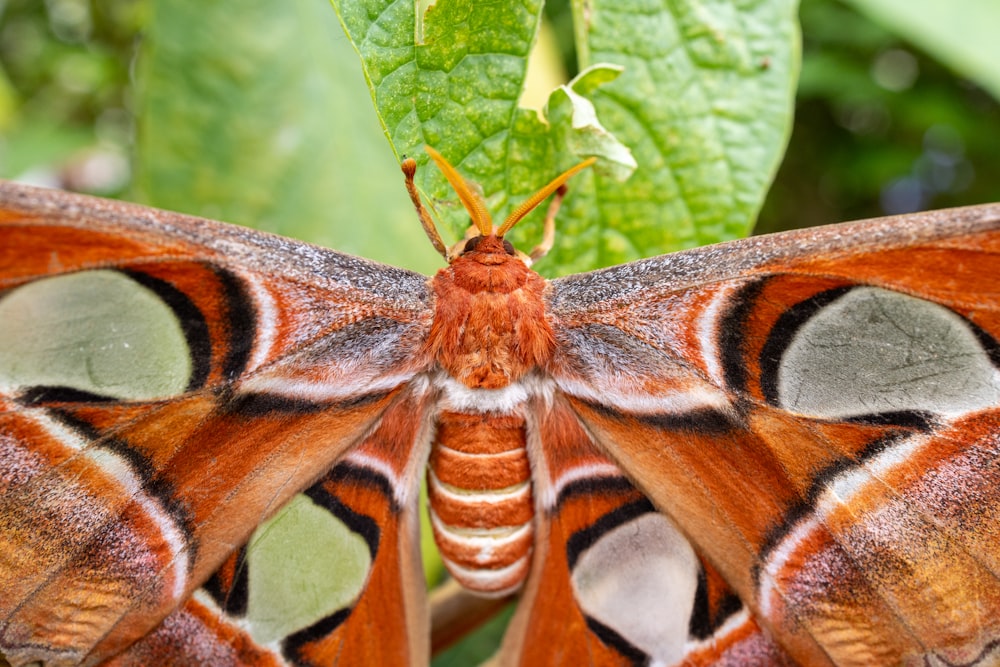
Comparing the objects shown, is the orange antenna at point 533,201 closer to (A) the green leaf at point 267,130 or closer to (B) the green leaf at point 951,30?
(A) the green leaf at point 267,130

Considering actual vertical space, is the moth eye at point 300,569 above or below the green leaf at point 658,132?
below

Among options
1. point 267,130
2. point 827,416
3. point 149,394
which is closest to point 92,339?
point 149,394

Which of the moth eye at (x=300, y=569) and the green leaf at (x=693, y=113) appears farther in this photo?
the green leaf at (x=693, y=113)

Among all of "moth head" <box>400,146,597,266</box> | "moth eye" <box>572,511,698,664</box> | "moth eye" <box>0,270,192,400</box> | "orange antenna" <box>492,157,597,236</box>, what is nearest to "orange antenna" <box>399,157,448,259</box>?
"moth head" <box>400,146,597,266</box>

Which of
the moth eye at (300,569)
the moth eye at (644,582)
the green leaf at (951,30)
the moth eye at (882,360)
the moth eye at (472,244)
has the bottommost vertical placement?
the moth eye at (644,582)

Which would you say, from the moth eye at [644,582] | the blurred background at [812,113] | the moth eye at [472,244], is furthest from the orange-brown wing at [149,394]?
the blurred background at [812,113]

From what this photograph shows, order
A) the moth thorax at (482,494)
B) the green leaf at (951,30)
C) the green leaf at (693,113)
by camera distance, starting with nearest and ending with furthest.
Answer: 1. the moth thorax at (482,494)
2. the green leaf at (693,113)
3. the green leaf at (951,30)

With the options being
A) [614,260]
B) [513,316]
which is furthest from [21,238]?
[614,260]

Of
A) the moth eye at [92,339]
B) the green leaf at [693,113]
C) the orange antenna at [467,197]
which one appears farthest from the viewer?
the green leaf at [693,113]
